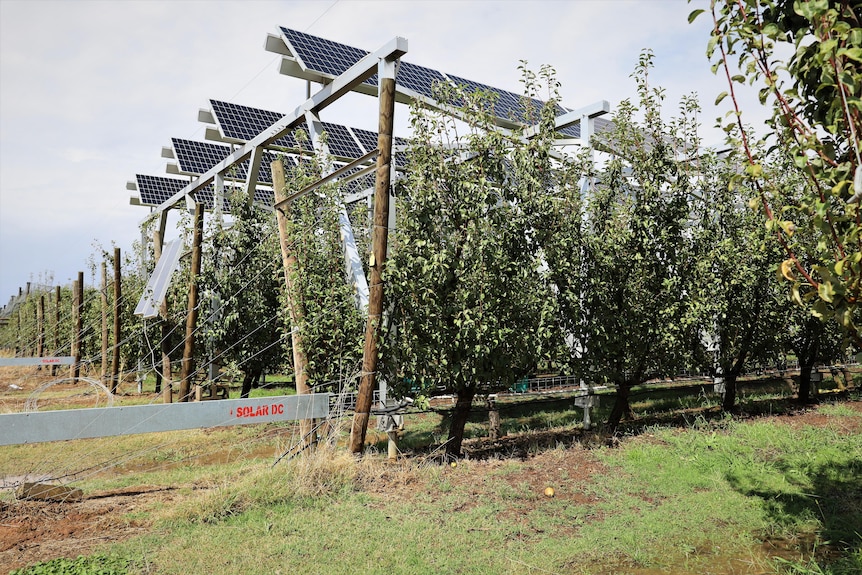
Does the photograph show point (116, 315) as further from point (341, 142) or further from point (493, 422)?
point (493, 422)

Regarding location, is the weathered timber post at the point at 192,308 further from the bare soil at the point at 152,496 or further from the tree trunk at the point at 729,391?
the tree trunk at the point at 729,391

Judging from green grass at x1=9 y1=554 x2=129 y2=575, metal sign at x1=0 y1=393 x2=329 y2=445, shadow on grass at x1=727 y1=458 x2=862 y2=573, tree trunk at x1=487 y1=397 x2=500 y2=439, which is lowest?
shadow on grass at x1=727 y1=458 x2=862 y2=573

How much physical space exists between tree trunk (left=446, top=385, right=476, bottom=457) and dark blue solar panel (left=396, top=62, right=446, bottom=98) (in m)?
5.10

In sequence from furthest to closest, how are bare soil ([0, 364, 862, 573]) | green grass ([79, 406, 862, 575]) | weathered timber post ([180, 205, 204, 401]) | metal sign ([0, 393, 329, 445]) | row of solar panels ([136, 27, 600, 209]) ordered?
weathered timber post ([180, 205, 204, 401]), row of solar panels ([136, 27, 600, 209]), metal sign ([0, 393, 329, 445]), bare soil ([0, 364, 862, 573]), green grass ([79, 406, 862, 575])

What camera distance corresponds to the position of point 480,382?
8328mm

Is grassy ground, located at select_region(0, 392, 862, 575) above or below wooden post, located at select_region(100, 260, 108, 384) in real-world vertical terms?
below

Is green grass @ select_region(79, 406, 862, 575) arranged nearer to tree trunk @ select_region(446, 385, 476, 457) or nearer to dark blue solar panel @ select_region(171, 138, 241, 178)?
tree trunk @ select_region(446, 385, 476, 457)

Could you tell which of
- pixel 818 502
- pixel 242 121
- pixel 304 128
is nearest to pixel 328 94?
pixel 304 128

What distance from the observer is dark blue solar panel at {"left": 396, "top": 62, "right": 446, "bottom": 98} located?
1091 centimetres

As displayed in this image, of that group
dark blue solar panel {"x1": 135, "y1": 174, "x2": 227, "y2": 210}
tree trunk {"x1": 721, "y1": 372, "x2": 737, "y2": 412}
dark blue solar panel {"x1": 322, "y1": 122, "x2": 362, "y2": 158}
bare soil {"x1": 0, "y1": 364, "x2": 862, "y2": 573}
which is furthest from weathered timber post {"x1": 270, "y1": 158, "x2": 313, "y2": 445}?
dark blue solar panel {"x1": 135, "y1": 174, "x2": 227, "y2": 210}

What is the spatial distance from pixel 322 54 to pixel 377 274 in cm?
522

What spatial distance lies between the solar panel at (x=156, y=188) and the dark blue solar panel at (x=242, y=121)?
5.54 metres

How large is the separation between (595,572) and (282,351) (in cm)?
925

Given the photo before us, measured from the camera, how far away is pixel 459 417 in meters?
8.38
